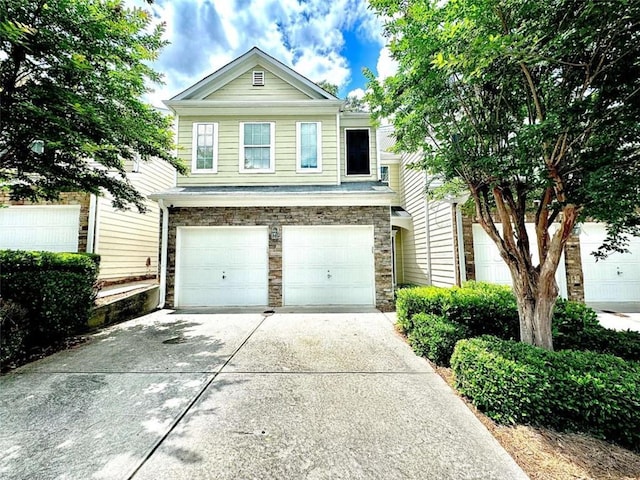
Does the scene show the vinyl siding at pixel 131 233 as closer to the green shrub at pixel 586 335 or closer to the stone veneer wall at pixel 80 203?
the stone veneer wall at pixel 80 203

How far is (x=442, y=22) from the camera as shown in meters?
3.19

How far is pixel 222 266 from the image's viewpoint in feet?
26.8

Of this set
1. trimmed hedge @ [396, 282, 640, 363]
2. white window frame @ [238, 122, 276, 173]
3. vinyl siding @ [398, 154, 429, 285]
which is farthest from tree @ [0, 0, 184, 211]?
vinyl siding @ [398, 154, 429, 285]

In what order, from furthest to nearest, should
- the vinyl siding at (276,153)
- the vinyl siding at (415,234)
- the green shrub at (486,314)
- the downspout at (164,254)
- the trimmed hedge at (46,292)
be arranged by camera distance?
the vinyl siding at (415,234) → the vinyl siding at (276,153) → the downspout at (164,254) → the green shrub at (486,314) → the trimmed hedge at (46,292)

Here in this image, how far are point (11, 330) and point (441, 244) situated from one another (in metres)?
9.33

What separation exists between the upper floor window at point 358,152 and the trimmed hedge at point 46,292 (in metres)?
7.54

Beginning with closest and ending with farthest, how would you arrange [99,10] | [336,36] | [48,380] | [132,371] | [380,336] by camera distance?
[48,380], [132,371], [99,10], [380,336], [336,36]

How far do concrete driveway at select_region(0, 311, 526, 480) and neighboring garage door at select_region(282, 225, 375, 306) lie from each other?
331 cm

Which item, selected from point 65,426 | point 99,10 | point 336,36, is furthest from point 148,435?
point 336,36

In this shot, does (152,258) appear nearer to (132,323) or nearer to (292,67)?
(132,323)

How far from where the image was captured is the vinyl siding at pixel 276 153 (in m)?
8.78

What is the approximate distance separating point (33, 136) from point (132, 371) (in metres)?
3.87

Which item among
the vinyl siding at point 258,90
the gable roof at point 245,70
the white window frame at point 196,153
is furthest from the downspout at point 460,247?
the white window frame at point 196,153

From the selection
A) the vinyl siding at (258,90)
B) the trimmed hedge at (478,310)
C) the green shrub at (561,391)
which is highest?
the vinyl siding at (258,90)
